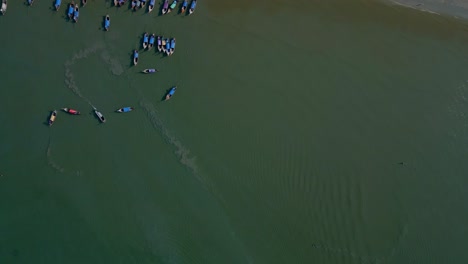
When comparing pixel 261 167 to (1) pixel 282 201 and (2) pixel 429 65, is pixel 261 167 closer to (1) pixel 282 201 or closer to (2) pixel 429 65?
(1) pixel 282 201

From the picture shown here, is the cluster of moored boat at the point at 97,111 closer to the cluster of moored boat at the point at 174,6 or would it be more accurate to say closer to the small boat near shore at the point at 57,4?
the cluster of moored boat at the point at 174,6

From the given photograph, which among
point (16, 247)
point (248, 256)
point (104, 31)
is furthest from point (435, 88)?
point (16, 247)

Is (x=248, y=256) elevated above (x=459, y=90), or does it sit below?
below

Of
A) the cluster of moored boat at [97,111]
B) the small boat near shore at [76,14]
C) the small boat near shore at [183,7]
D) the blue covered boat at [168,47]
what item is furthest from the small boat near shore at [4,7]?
the small boat near shore at [183,7]

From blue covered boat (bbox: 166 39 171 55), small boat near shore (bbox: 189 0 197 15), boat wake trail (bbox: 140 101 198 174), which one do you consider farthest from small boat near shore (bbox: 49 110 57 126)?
small boat near shore (bbox: 189 0 197 15)

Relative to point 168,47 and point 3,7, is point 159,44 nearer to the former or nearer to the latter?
point 168,47

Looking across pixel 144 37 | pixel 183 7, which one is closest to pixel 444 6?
pixel 183 7

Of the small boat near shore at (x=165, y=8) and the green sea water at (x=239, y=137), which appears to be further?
the small boat near shore at (x=165, y=8)
